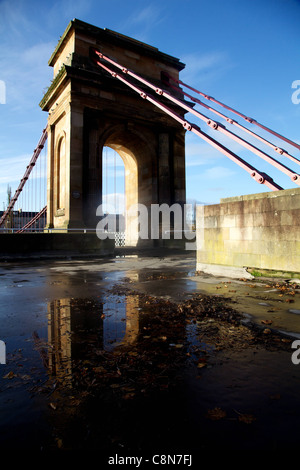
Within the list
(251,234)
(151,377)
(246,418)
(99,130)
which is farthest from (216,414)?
(99,130)

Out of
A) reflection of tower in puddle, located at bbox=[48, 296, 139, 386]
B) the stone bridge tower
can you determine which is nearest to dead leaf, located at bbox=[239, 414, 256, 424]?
reflection of tower in puddle, located at bbox=[48, 296, 139, 386]

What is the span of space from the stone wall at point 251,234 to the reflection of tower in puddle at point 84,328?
303 cm

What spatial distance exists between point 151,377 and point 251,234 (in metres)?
4.65

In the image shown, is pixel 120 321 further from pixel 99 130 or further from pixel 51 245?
pixel 99 130

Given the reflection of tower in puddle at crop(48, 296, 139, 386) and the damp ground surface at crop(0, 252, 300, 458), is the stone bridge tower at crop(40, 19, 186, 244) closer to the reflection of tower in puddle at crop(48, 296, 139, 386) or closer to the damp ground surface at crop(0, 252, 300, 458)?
the reflection of tower in puddle at crop(48, 296, 139, 386)

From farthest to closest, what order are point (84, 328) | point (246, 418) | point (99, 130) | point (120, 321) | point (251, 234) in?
point (99, 130), point (251, 234), point (120, 321), point (84, 328), point (246, 418)

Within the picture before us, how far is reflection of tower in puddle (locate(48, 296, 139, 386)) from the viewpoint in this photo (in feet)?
7.06

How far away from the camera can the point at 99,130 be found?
18.2m

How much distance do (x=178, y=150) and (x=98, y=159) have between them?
681 centimetres

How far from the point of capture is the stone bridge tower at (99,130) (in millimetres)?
16812

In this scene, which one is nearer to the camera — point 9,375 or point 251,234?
point 9,375

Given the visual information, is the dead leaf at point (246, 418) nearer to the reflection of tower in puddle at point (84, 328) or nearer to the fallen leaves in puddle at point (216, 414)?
the fallen leaves in puddle at point (216, 414)

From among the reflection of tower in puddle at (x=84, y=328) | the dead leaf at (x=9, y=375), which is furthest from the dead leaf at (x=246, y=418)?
the dead leaf at (x=9, y=375)
